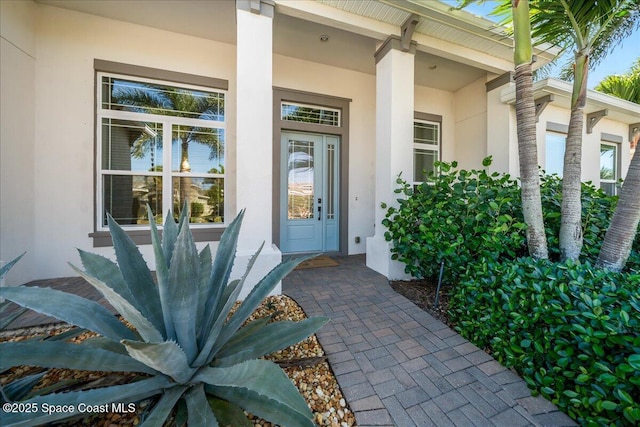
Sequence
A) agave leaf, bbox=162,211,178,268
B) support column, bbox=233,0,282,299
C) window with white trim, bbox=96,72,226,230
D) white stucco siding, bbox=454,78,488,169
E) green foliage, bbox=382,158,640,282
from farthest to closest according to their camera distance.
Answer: white stucco siding, bbox=454,78,488,169 → window with white trim, bbox=96,72,226,230 → support column, bbox=233,0,282,299 → green foliage, bbox=382,158,640,282 → agave leaf, bbox=162,211,178,268

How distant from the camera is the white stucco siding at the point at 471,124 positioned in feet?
17.1

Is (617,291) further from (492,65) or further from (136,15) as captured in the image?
(136,15)

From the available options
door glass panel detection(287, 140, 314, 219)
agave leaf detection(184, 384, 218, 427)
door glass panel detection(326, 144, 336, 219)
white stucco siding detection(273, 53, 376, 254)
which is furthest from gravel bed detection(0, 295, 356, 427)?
white stucco siding detection(273, 53, 376, 254)

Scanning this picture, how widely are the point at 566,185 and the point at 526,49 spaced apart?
122cm

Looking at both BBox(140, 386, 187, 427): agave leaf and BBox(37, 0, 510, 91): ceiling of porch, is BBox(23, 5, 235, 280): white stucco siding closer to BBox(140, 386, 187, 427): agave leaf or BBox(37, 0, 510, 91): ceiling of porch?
BBox(37, 0, 510, 91): ceiling of porch

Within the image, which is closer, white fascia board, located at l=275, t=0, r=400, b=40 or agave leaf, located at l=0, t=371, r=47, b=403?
agave leaf, located at l=0, t=371, r=47, b=403

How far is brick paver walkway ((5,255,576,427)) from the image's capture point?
4.62 ft

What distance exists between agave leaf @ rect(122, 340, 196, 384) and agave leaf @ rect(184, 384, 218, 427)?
7cm

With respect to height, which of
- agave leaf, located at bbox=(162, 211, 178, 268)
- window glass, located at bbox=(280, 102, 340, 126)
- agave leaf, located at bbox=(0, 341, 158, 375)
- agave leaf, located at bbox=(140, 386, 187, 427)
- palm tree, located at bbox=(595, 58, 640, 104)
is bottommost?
agave leaf, located at bbox=(140, 386, 187, 427)

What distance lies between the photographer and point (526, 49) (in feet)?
6.98

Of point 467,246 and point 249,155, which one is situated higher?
point 249,155

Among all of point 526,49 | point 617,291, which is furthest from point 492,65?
point 617,291

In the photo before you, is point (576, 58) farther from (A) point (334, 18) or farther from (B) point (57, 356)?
(B) point (57, 356)

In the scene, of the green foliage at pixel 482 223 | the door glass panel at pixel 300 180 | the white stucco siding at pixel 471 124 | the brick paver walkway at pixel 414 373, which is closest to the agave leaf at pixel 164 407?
the brick paver walkway at pixel 414 373
